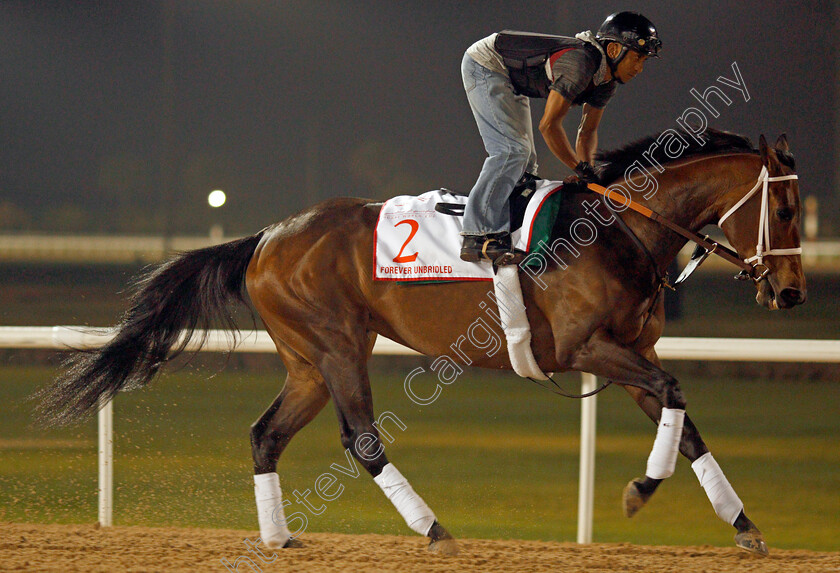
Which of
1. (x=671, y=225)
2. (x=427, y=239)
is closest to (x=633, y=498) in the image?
(x=671, y=225)

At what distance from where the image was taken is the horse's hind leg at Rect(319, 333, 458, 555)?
129 inches

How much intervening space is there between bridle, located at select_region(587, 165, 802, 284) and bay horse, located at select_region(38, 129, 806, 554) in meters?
0.01

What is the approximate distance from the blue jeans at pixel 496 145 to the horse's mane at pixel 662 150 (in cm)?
28

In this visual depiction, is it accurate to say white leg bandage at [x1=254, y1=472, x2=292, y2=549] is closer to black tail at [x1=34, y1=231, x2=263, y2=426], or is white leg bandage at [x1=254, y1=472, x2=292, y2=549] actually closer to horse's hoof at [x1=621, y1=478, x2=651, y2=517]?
black tail at [x1=34, y1=231, x2=263, y2=426]

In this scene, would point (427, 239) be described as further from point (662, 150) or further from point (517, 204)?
point (662, 150)

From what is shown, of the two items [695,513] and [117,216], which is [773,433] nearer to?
[695,513]

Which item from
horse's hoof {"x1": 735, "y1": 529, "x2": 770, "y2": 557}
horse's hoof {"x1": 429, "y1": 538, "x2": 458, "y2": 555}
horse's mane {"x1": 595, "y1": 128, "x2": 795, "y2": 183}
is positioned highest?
horse's mane {"x1": 595, "y1": 128, "x2": 795, "y2": 183}

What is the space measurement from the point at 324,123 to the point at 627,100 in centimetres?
1278

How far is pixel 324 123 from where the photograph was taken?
3697cm

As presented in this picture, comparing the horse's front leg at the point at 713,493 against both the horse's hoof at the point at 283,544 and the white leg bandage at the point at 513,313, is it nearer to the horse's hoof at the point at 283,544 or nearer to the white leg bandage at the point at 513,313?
the white leg bandage at the point at 513,313

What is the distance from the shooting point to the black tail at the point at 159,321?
372 centimetres

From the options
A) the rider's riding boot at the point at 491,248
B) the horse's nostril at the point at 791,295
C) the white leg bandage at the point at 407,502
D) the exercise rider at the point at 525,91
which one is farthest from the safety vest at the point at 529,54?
the white leg bandage at the point at 407,502

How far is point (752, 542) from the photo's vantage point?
3.17 meters

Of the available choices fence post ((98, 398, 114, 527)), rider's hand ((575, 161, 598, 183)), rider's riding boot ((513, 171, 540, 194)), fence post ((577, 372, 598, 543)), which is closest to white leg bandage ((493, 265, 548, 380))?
rider's riding boot ((513, 171, 540, 194))
